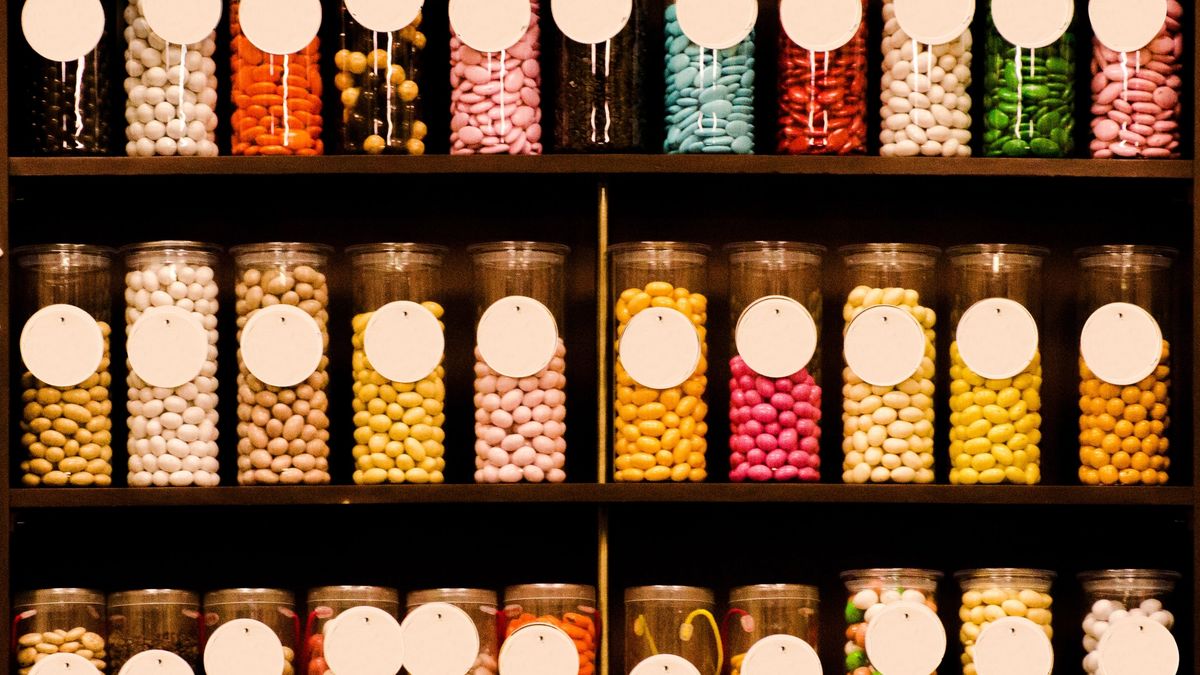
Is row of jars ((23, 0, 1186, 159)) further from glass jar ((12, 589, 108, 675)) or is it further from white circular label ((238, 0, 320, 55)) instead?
glass jar ((12, 589, 108, 675))

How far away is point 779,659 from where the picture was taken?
1.48 meters

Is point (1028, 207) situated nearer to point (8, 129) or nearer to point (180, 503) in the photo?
point (180, 503)

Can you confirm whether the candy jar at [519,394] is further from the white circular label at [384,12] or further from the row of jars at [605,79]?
the white circular label at [384,12]

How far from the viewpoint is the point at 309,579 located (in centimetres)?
175

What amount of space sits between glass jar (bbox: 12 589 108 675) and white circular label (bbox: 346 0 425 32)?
79cm

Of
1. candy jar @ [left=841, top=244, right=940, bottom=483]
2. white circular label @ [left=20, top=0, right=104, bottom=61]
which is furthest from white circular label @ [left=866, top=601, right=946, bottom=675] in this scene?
white circular label @ [left=20, top=0, right=104, bottom=61]

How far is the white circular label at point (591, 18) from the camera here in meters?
1.52

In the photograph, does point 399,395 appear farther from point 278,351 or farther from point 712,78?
point 712,78

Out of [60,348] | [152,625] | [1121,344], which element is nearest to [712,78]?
[1121,344]

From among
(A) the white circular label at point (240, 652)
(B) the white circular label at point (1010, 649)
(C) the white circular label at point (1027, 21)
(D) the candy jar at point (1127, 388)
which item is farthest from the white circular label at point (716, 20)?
(A) the white circular label at point (240, 652)

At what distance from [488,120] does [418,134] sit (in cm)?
10

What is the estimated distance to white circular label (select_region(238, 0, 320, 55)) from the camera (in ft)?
4.96

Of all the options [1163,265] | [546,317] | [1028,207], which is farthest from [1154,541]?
[546,317]

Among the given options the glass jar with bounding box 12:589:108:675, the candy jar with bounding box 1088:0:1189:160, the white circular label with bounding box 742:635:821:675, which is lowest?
the white circular label with bounding box 742:635:821:675
